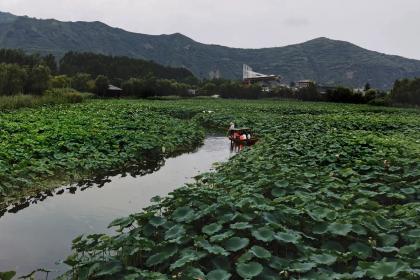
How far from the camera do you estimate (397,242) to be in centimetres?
661

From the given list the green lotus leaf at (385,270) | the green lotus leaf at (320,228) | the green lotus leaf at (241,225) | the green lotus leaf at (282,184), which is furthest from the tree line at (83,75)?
the green lotus leaf at (385,270)

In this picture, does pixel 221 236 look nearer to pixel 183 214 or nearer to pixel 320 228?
pixel 183 214

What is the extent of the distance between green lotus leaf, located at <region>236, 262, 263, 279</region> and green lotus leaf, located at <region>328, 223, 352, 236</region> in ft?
5.14

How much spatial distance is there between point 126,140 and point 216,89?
239 ft

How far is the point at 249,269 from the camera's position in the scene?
5102 mm

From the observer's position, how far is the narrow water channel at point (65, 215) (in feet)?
25.0

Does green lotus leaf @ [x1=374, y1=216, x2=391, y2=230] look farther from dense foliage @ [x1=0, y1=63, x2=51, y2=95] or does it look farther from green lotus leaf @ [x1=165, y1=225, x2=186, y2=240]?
dense foliage @ [x1=0, y1=63, x2=51, y2=95]

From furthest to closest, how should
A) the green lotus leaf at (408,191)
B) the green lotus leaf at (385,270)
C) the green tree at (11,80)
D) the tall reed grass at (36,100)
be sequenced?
the green tree at (11,80) → the tall reed grass at (36,100) → the green lotus leaf at (408,191) → the green lotus leaf at (385,270)

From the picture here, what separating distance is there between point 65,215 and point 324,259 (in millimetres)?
6647

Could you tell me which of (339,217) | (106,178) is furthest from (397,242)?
(106,178)

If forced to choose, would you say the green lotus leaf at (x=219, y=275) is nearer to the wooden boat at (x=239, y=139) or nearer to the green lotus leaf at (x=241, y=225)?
the green lotus leaf at (x=241, y=225)

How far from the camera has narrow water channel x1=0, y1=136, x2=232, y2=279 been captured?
761 cm

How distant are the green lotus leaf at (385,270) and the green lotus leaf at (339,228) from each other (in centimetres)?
109

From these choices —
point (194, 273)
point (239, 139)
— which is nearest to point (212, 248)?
point (194, 273)
